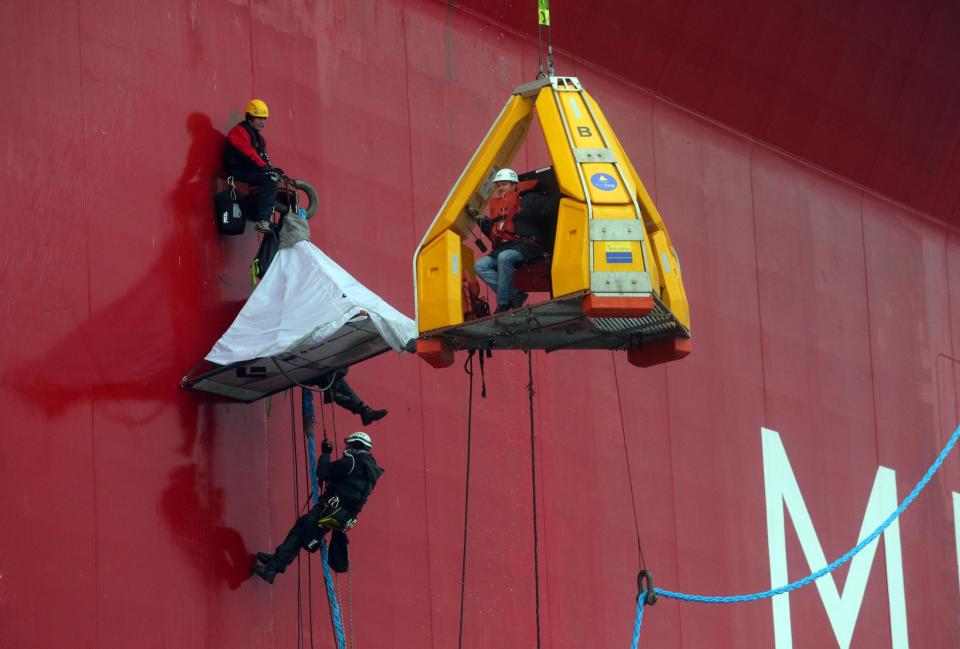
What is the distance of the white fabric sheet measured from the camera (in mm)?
9602

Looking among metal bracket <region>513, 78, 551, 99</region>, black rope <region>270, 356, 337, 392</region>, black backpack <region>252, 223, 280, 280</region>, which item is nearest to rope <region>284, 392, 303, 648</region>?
black rope <region>270, 356, 337, 392</region>

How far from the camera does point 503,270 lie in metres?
9.24

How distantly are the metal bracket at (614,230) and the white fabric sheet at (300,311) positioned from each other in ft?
5.59

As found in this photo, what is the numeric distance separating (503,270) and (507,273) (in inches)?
1.2

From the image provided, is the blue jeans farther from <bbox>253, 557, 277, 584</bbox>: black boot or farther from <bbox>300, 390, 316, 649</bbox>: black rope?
<bbox>253, 557, 277, 584</bbox>: black boot

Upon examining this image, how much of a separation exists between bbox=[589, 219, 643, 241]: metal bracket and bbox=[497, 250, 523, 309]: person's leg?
95cm

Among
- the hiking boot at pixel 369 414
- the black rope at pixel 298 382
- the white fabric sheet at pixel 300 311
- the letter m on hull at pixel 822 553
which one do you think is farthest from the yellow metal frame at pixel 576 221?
the letter m on hull at pixel 822 553

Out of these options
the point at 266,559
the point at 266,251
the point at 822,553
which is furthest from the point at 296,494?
the point at 822,553

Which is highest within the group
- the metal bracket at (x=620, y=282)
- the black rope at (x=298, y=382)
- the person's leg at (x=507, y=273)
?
the person's leg at (x=507, y=273)

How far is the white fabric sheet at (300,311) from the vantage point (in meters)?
9.60

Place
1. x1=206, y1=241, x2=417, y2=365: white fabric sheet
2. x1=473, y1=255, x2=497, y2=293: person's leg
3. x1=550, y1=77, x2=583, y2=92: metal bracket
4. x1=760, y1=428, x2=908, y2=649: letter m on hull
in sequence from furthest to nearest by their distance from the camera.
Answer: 1. x1=760, y1=428, x2=908, y2=649: letter m on hull
2. x1=206, y1=241, x2=417, y2=365: white fabric sheet
3. x1=473, y1=255, x2=497, y2=293: person's leg
4. x1=550, y1=77, x2=583, y2=92: metal bracket

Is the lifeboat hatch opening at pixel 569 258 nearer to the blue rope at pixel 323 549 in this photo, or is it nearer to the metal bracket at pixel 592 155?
the metal bracket at pixel 592 155

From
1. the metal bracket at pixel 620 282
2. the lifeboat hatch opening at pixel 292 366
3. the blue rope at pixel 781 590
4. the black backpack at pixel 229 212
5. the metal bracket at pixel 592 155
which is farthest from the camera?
the black backpack at pixel 229 212

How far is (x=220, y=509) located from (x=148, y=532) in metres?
0.65
